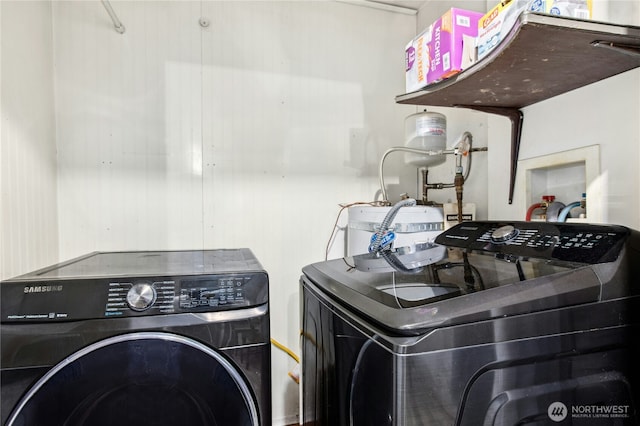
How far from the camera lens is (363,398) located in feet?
2.32

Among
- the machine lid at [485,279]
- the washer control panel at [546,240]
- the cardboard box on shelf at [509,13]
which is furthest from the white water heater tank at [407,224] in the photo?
the cardboard box on shelf at [509,13]

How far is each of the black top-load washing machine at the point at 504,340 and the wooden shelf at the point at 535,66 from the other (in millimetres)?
451

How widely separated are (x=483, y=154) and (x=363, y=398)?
1478 mm

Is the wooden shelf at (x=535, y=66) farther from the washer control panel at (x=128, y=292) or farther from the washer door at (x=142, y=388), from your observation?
the washer door at (x=142, y=388)

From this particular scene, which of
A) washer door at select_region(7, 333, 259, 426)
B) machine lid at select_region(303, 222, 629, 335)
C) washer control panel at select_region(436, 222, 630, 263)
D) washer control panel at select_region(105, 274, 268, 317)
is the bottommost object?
washer door at select_region(7, 333, 259, 426)

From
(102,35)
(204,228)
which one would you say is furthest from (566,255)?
(102,35)

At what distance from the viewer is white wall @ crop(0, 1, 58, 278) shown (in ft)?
4.20

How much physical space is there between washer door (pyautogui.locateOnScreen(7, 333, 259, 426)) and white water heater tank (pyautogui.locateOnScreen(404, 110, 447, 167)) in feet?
4.37

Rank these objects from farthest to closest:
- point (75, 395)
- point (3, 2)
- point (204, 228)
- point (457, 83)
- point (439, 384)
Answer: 1. point (204, 228)
2. point (3, 2)
3. point (457, 83)
4. point (75, 395)
5. point (439, 384)

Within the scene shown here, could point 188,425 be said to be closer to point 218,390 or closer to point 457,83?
point 218,390

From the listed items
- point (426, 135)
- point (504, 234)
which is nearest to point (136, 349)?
point (504, 234)

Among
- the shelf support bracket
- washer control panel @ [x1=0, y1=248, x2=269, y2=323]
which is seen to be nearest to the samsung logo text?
washer control panel @ [x1=0, y1=248, x2=269, y2=323]

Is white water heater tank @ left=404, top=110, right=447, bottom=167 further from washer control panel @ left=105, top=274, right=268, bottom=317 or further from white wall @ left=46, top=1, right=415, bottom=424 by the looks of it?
washer control panel @ left=105, top=274, right=268, bottom=317

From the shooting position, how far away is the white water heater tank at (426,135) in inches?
68.0
